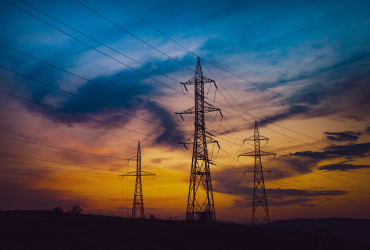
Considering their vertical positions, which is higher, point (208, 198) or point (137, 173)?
point (137, 173)

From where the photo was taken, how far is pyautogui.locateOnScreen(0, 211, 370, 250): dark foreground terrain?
29.2 meters

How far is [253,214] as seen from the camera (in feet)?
186

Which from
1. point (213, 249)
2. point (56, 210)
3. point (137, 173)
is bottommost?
point (213, 249)

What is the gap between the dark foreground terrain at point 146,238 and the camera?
95.9 ft

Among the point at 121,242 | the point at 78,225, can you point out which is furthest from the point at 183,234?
the point at 78,225

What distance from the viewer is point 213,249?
31.5m

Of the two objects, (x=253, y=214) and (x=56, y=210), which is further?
(x=253, y=214)

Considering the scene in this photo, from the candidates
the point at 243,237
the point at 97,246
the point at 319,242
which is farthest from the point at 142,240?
the point at 319,242

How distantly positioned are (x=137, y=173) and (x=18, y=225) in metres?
26.3

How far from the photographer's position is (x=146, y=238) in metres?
33.4

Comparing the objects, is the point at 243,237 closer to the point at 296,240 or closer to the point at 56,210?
the point at 296,240

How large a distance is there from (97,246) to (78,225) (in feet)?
49.6

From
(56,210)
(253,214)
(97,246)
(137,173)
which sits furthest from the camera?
(137,173)

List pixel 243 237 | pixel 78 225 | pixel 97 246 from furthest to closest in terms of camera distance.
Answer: pixel 78 225 < pixel 243 237 < pixel 97 246
